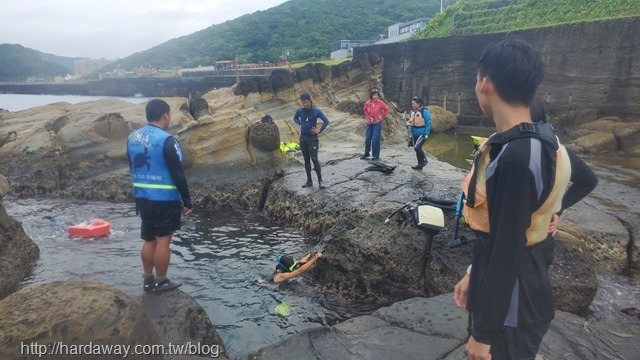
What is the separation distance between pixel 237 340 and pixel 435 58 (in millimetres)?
26956

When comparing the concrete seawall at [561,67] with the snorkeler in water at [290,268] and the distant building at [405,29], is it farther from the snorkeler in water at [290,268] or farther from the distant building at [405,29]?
the distant building at [405,29]

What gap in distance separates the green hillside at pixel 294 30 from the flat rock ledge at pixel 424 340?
67894mm

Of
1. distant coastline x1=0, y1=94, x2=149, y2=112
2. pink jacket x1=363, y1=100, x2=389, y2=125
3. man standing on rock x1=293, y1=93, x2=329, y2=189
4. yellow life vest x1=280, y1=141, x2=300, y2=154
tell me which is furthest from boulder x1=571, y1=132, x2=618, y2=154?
distant coastline x1=0, y1=94, x2=149, y2=112

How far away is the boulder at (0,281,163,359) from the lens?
2568 mm

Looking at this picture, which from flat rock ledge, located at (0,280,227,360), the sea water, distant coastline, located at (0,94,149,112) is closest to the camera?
flat rock ledge, located at (0,280,227,360)

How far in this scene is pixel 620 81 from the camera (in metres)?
19.5

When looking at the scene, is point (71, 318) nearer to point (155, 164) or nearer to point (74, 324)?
point (74, 324)

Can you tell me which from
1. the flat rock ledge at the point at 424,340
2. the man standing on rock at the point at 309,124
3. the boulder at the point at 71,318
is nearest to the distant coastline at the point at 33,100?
the man standing on rock at the point at 309,124

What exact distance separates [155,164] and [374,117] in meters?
6.98

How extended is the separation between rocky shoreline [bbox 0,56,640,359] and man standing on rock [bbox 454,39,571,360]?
6.25 feet

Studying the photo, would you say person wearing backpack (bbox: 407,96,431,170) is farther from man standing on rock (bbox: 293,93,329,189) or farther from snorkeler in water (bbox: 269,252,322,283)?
snorkeler in water (bbox: 269,252,322,283)

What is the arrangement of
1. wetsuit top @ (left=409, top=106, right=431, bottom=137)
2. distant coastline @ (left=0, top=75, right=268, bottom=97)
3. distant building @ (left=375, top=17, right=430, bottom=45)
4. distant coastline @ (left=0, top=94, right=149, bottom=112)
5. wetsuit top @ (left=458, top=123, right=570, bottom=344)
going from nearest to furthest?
wetsuit top @ (left=458, top=123, right=570, bottom=344) < wetsuit top @ (left=409, top=106, right=431, bottom=137) < distant coastline @ (left=0, top=94, right=149, bottom=112) < distant building @ (left=375, top=17, right=430, bottom=45) < distant coastline @ (left=0, top=75, right=268, bottom=97)

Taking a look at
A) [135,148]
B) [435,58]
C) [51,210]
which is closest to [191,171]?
[51,210]

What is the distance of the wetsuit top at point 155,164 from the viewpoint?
4.52 metres
